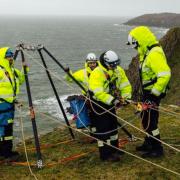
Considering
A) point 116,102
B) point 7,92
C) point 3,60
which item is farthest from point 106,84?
point 3,60

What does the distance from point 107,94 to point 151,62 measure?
4.51ft

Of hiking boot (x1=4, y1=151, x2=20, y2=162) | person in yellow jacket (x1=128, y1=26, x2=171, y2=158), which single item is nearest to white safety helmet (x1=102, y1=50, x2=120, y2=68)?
person in yellow jacket (x1=128, y1=26, x2=171, y2=158)

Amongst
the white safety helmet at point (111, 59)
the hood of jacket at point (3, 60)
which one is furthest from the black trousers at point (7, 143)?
the white safety helmet at point (111, 59)

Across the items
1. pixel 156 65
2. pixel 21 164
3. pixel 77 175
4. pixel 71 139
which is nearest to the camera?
pixel 156 65

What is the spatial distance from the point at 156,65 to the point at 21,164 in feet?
16.0

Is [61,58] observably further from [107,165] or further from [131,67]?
[107,165]

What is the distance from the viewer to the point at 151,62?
8641mm

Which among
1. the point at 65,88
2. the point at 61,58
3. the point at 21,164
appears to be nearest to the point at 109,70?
the point at 21,164

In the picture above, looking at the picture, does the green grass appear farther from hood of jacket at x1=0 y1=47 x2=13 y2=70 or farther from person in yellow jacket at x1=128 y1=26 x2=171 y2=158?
hood of jacket at x1=0 y1=47 x2=13 y2=70

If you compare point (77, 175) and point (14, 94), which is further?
point (14, 94)

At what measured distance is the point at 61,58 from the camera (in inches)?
2694

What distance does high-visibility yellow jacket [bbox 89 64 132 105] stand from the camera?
8938 mm

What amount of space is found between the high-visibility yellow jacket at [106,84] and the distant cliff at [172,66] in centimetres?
1606

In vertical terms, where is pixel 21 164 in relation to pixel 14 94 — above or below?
below
